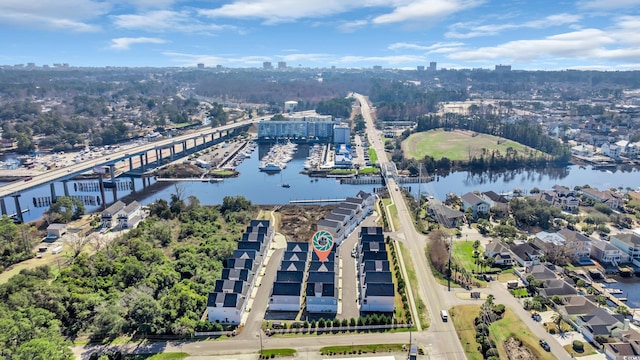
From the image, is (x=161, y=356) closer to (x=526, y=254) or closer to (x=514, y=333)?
(x=514, y=333)

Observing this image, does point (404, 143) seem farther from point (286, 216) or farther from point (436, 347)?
point (436, 347)

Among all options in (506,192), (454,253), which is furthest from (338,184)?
(454,253)

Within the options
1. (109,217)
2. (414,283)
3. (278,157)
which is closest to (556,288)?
(414,283)

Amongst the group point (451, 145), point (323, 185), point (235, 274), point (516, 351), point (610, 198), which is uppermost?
point (451, 145)

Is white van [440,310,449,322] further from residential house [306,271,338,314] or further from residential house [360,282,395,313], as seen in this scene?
residential house [306,271,338,314]

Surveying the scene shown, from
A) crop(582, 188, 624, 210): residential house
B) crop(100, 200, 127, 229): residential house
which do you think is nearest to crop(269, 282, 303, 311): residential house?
crop(100, 200, 127, 229): residential house

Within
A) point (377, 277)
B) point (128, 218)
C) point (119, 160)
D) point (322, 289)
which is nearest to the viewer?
point (322, 289)
